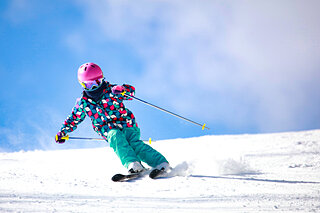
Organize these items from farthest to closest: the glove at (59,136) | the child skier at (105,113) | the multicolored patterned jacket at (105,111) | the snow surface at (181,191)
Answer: the glove at (59,136) → the multicolored patterned jacket at (105,111) → the child skier at (105,113) → the snow surface at (181,191)

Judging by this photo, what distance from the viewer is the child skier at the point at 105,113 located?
146 inches

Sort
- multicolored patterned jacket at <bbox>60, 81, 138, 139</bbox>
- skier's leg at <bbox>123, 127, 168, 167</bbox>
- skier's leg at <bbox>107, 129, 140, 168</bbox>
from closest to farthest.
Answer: skier's leg at <bbox>107, 129, 140, 168</bbox> → skier's leg at <bbox>123, 127, 168, 167</bbox> → multicolored patterned jacket at <bbox>60, 81, 138, 139</bbox>

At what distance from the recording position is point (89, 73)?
376 cm

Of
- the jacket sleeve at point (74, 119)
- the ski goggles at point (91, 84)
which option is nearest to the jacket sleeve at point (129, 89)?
the ski goggles at point (91, 84)

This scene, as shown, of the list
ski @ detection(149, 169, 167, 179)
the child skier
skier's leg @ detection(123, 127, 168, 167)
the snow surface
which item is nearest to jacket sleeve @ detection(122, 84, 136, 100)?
the child skier

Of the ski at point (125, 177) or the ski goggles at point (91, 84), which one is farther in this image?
the ski goggles at point (91, 84)

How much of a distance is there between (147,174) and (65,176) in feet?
3.12

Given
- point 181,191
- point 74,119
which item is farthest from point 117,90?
point 181,191

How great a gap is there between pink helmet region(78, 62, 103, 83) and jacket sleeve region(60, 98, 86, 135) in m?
0.33

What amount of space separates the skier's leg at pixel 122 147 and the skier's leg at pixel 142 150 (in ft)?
0.47

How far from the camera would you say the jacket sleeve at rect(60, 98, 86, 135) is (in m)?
3.95

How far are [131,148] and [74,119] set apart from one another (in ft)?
3.17

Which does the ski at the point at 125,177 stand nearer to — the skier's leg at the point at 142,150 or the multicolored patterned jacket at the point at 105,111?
the skier's leg at the point at 142,150

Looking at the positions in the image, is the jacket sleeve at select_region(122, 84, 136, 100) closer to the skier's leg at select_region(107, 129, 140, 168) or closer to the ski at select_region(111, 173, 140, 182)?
the skier's leg at select_region(107, 129, 140, 168)
